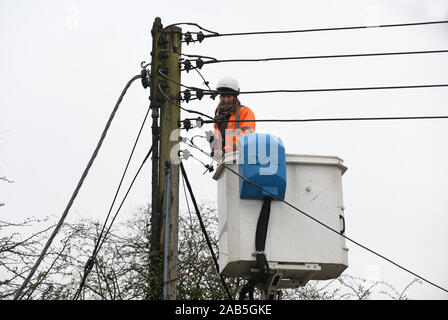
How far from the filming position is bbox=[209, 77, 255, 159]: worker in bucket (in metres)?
9.38

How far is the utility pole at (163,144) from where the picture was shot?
8.12 meters

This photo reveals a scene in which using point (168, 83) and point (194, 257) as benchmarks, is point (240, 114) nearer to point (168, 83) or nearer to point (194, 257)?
point (168, 83)

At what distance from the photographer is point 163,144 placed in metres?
8.52

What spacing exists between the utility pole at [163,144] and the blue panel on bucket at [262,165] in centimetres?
69

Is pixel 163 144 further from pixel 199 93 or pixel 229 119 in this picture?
pixel 229 119

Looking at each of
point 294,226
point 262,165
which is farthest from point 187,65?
point 294,226

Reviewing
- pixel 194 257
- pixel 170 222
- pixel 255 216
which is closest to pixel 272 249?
pixel 255 216

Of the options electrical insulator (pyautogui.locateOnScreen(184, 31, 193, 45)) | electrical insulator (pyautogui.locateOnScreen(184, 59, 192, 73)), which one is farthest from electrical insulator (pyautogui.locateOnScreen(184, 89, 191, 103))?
electrical insulator (pyautogui.locateOnScreen(184, 31, 193, 45))

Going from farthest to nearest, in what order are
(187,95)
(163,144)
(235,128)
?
(235,128) → (187,95) → (163,144)

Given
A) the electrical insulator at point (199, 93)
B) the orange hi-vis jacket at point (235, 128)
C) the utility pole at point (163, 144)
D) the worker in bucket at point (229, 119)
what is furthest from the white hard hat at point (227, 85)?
the utility pole at point (163, 144)

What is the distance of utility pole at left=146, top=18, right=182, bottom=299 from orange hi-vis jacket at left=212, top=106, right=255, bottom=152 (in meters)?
0.82

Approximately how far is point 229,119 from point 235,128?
171 mm

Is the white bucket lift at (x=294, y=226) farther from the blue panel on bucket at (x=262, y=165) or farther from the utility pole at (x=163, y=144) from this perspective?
the utility pole at (x=163, y=144)
